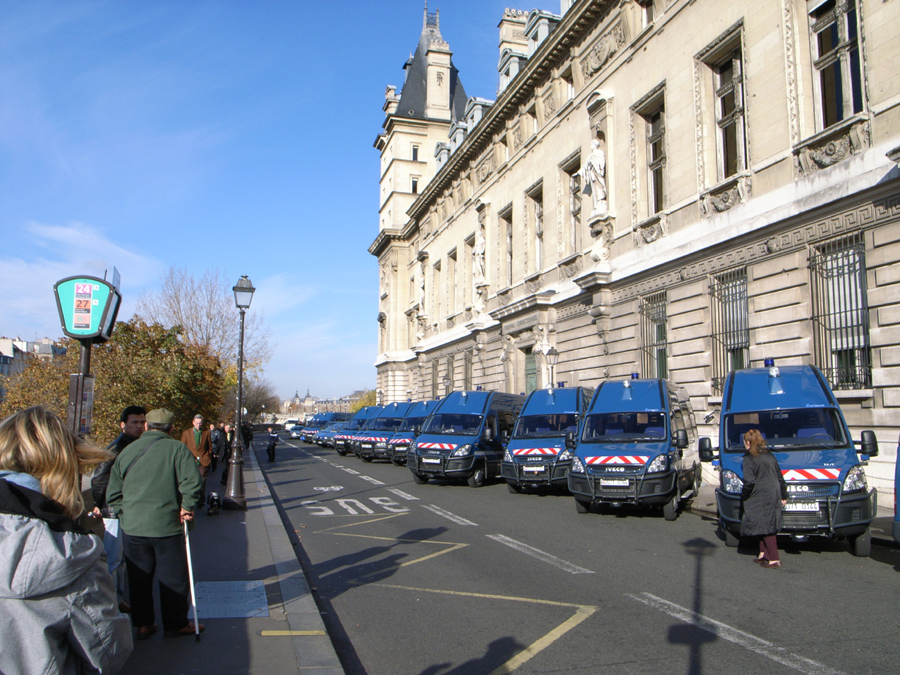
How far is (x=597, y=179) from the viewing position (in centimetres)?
2492

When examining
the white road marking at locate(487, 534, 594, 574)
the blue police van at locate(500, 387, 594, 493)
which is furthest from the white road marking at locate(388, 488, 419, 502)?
the white road marking at locate(487, 534, 594, 574)

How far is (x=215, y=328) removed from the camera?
3847cm

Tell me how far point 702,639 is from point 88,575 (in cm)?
470

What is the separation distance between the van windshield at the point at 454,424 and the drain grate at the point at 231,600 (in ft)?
41.7

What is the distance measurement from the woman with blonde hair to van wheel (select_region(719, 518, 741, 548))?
29.0 feet

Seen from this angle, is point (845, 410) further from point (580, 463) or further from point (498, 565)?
point (498, 565)

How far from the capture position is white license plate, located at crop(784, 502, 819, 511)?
9.21 m

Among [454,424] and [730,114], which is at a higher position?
[730,114]

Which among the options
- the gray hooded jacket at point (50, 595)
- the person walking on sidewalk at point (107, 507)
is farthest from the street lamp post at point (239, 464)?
the gray hooded jacket at point (50, 595)

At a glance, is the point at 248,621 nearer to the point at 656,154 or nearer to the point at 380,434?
the point at 656,154

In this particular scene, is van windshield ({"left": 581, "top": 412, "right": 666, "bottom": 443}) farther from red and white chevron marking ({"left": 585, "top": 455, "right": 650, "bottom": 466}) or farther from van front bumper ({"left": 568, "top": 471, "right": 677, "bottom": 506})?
van front bumper ({"left": 568, "top": 471, "right": 677, "bottom": 506})

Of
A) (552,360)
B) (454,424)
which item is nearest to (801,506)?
(454,424)

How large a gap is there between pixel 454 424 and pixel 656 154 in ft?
36.4

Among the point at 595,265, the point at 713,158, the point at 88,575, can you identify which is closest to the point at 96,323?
the point at 88,575
